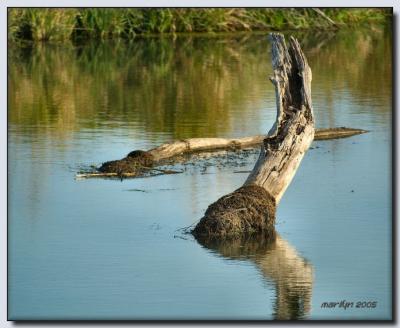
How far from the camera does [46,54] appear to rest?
96.9 ft

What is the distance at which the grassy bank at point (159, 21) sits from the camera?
31.1 meters

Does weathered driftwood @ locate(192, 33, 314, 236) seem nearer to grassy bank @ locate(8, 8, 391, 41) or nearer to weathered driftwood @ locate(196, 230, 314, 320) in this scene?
weathered driftwood @ locate(196, 230, 314, 320)

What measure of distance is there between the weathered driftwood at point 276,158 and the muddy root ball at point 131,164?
2.71 meters

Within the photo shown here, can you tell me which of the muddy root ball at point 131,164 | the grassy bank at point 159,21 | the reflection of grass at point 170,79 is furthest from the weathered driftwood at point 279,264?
the grassy bank at point 159,21

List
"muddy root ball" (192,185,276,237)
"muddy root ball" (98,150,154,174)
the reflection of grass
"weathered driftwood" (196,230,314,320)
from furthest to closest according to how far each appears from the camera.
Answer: the reflection of grass → "muddy root ball" (98,150,154,174) → "muddy root ball" (192,185,276,237) → "weathered driftwood" (196,230,314,320)

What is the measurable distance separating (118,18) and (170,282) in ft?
71.8

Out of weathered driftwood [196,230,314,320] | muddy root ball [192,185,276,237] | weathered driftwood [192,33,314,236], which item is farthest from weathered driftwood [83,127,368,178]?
weathered driftwood [196,230,314,320]

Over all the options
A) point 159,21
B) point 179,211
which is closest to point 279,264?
point 179,211

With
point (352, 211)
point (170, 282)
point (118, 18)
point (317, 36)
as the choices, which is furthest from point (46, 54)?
point (170, 282)

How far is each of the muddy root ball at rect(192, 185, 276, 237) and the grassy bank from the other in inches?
758

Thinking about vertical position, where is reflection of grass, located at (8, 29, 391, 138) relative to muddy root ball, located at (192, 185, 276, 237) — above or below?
above

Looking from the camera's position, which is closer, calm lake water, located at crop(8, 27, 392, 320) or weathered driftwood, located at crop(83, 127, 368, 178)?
calm lake water, located at crop(8, 27, 392, 320)

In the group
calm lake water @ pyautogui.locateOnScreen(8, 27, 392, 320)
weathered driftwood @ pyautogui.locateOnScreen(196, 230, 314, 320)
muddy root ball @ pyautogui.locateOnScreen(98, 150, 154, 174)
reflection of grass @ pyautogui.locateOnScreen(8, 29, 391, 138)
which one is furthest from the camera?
reflection of grass @ pyautogui.locateOnScreen(8, 29, 391, 138)

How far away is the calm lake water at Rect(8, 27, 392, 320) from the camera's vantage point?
A: 10266 mm
